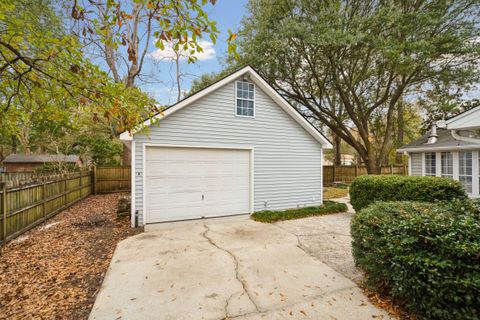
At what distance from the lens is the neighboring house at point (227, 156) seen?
6.26 m

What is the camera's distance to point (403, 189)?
6348 millimetres

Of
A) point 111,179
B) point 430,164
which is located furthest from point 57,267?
point 430,164

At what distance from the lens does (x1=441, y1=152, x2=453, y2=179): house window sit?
9875 mm

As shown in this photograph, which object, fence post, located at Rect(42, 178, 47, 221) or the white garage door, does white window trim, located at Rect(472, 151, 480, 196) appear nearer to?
the white garage door

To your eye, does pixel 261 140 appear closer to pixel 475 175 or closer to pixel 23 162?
pixel 475 175

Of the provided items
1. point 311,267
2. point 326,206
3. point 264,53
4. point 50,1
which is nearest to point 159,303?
point 311,267

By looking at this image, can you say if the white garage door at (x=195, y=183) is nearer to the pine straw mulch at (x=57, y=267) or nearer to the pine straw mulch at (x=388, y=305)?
the pine straw mulch at (x=57, y=267)

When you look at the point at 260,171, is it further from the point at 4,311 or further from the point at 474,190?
the point at 474,190

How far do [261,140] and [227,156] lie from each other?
1342 mm

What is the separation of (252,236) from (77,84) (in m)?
4.65

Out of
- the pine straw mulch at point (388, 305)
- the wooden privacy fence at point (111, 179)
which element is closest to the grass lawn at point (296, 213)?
the pine straw mulch at point (388, 305)

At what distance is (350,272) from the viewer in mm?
3682

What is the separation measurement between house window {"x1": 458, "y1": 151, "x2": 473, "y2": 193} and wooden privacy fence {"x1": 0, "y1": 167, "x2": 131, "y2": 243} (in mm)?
15152

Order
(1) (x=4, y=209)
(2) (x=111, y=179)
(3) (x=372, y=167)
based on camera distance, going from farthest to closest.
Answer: (3) (x=372, y=167) → (2) (x=111, y=179) → (1) (x=4, y=209)
